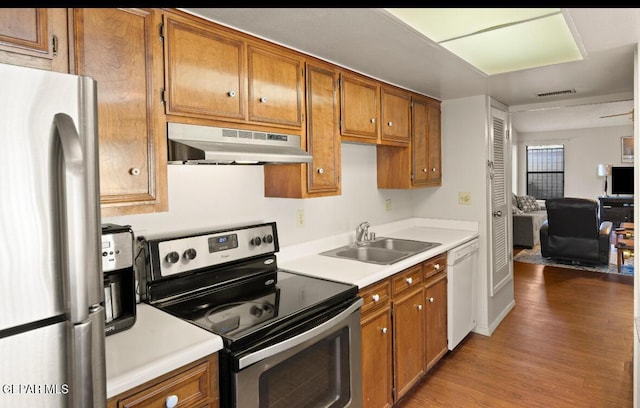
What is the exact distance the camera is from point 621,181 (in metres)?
8.62

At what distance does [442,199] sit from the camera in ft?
12.4

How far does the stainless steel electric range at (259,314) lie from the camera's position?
146 cm

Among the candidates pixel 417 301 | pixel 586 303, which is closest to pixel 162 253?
pixel 417 301

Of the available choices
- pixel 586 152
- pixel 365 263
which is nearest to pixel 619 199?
pixel 586 152

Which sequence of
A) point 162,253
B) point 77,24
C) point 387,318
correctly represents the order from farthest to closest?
point 387,318
point 162,253
point 77,24

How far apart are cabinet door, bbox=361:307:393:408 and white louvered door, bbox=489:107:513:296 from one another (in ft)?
5.63

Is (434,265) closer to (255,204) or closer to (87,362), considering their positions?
(255,204)

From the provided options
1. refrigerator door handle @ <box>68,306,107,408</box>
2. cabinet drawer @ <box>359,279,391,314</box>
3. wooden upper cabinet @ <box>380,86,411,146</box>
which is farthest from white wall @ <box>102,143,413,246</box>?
refrigerator door handle @ <box>68,306,107,408</box>

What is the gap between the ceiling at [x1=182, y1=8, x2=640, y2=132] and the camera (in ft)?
5.75

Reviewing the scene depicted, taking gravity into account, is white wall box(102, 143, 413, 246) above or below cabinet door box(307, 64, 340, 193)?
below

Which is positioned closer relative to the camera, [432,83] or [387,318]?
[387,318]

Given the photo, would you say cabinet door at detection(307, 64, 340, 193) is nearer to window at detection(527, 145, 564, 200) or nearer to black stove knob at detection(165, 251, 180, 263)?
black stove knob at detection(165, 251, 180, 263)

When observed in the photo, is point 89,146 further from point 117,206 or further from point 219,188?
point 219,188

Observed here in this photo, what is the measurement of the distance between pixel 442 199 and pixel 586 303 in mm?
2068
